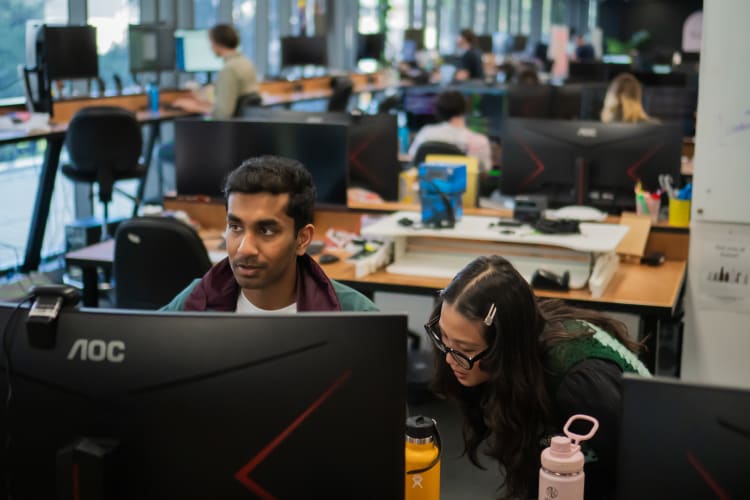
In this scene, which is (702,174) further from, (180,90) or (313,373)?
(180,90)

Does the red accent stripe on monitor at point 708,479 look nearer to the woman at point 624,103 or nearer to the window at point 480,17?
the woman at point 624,103

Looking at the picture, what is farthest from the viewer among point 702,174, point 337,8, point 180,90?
point 337,8

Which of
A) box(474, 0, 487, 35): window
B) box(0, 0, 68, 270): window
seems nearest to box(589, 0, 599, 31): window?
box(474, 0, 487, 35): window

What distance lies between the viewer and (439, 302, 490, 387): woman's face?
6.63 ft

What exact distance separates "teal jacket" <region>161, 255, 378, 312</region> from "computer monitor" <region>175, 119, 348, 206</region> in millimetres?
2136

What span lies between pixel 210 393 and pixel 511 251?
258cm

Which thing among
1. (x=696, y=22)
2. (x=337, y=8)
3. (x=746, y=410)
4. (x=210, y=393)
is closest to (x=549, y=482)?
(x=746, y=410)

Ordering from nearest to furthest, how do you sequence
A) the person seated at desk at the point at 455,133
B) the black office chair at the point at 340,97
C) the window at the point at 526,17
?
the person seated at desk at the point at 455,133 → the black office chair at the point at 340,97 → the window at the point at 526,17

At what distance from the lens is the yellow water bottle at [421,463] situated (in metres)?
1.70

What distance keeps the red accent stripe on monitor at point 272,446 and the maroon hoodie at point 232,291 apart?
85cm

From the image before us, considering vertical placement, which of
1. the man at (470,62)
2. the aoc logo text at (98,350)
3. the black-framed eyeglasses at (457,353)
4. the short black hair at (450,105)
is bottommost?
the black-framed eyeglasses at (457,353)

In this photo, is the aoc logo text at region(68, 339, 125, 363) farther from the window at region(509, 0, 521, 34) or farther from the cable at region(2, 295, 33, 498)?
the window at region(509, 0, 521, 34)

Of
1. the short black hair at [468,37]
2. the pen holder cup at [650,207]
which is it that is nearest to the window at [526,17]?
the short black hair at [468,37]

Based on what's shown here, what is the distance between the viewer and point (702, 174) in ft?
12.1
